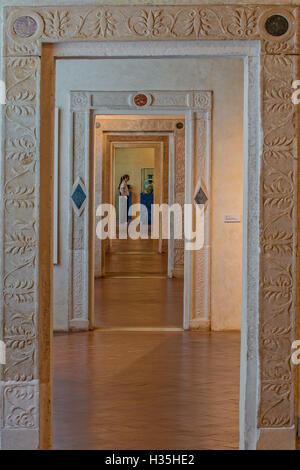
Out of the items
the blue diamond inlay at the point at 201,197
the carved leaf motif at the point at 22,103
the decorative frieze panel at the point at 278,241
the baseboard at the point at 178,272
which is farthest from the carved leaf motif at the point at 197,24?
the baseboard at the point at 178,272

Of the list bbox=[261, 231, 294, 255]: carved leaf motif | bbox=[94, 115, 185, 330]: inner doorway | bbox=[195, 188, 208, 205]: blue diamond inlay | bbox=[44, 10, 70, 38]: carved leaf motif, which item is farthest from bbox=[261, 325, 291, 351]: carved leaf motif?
bbox=[94, 115, 185, 330]: inner doorway

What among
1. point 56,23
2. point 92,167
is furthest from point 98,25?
point 92,167

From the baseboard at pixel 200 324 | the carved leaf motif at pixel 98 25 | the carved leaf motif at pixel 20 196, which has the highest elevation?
the carved leaf motif at pixel 98 25

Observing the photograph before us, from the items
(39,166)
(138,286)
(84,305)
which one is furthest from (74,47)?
(138,286)

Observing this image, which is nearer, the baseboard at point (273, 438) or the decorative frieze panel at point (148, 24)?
the decorative frieze panel at point (148, 24)

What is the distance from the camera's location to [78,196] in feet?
25.9

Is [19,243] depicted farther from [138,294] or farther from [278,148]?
[138,294]

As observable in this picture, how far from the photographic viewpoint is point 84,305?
7926 mm

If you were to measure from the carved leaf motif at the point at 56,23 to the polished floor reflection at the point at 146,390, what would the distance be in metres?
2.68

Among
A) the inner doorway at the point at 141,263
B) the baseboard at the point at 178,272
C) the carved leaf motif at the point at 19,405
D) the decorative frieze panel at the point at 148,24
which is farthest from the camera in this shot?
the baseboard at the point at 178,272

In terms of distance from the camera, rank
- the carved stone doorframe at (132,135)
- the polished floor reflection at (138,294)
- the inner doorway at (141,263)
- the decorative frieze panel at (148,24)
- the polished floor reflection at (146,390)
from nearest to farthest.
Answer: the decorative frieze panel at (148,24)
the polished floor reflection at (146,390)
the polished floor reflection at (138,294)
the inner doorway at (141,263)
the carved stone doorframe at (132,135)

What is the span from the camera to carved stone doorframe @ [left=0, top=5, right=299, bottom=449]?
12.5ft

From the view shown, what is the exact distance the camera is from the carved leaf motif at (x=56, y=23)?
383 centimetres

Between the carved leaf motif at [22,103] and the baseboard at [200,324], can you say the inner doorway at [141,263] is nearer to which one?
the baseboard at [200,324]
